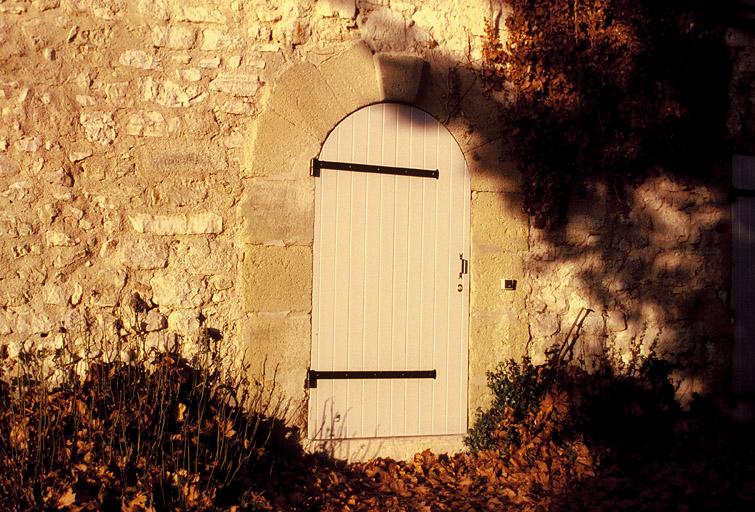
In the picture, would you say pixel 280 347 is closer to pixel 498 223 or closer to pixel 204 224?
pixel 204 224

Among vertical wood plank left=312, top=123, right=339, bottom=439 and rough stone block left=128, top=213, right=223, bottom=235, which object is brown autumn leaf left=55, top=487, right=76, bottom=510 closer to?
rough stone block left=128, top=213, right=223, bottom=235

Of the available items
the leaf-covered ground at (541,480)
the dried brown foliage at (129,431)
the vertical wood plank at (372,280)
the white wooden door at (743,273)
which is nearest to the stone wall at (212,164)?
the dried brown foliage at (129,431)

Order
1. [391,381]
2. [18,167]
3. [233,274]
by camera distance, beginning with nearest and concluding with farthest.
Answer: [18,167] < [233,274] < [391,381]

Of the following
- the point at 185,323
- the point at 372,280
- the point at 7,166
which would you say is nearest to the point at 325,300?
the point at 372,280

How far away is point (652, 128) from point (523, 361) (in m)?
1.95

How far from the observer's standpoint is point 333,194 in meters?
5.56

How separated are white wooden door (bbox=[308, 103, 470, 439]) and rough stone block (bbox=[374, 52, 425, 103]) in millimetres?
89

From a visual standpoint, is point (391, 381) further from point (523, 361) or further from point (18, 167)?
point (18, 167)

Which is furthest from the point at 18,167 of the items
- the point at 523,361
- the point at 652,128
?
the point at 652,128

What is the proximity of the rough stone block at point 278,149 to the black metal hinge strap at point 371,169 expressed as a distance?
59 millimetres

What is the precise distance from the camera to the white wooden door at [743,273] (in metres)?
6.81

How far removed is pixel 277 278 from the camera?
5.37m

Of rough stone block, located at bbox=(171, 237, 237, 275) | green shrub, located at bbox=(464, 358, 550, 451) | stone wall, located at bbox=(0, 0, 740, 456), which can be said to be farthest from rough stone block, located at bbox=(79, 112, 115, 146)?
green shrub, located at bbox=(464, 358, 550, 451)

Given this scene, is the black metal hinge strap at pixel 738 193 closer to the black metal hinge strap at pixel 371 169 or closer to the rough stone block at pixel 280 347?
the black metal hinge strap at pixel 371 169
